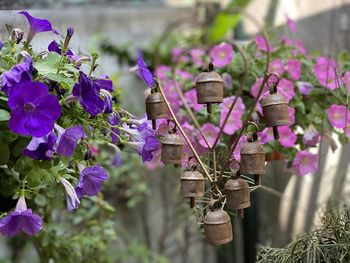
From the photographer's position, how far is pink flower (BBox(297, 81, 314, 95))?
176 centimetres

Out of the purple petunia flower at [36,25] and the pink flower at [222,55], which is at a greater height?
the purple petunia flower at [36,25]

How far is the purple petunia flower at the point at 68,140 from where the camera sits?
3.61 ft

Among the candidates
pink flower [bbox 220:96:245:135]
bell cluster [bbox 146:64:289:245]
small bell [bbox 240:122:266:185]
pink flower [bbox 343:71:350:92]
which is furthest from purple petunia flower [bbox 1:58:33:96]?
pink flower [bbox 343:71:350:92]

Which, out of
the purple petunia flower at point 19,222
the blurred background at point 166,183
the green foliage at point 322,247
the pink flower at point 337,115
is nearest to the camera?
the purple petunia flower at point 19,222

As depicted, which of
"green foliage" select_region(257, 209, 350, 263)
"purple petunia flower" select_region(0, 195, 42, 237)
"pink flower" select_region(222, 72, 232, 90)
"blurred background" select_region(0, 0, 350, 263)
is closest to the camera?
"purple petunia flower" select_region(0, 195, 42, 237)

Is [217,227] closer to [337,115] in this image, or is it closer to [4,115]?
[4,115]

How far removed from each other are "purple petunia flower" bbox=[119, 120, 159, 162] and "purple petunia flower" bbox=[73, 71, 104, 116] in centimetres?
17

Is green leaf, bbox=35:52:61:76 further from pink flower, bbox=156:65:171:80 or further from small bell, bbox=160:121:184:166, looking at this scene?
pink flower, bbox=156:65:171:80

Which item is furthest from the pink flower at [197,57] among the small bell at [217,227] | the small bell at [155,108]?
the small bell at [217,227]

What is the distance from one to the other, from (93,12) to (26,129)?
265cm

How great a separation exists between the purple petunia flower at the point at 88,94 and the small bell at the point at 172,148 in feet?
0.69

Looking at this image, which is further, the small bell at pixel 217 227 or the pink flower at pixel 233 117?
the pink flower at pixel 233 117

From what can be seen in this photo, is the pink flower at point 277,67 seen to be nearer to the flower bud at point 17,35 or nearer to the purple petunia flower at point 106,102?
the purple petunia flower at point 106,102

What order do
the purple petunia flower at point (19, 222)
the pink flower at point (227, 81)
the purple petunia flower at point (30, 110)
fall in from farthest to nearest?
the pink flower at point (227, 81)
the purple petunia flower at point (19, 222)
the purple petunia flower at point (30, 110)
